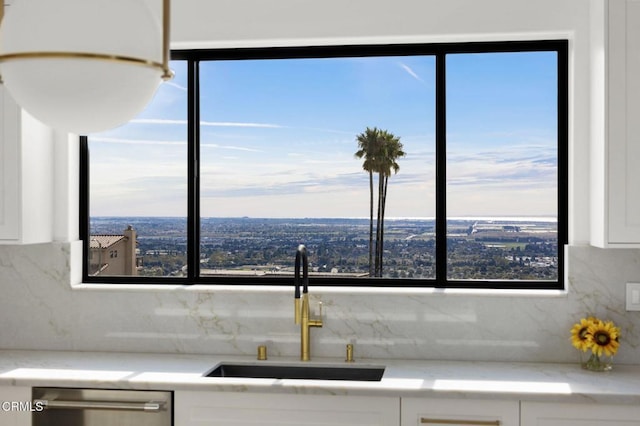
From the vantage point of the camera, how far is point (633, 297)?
298cm

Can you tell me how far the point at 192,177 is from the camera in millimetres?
3318

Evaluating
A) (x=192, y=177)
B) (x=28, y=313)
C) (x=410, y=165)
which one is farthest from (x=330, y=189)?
(x=28, y=313)

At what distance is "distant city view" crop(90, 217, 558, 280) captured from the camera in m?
3.17

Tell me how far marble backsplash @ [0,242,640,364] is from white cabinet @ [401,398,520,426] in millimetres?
519

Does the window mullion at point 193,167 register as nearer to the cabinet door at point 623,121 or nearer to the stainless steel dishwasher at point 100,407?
the stainless steel dishwasher at point 100,407

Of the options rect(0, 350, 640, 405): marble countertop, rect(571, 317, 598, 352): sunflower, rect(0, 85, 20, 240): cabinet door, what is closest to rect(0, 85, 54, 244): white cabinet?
rect(0, 85, 20, 240): cabinet door

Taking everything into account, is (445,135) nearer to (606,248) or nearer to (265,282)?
(606,248)

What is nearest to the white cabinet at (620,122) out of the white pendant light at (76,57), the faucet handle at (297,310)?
the faucet handle at (297,310)

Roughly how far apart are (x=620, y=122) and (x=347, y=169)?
1.15 m

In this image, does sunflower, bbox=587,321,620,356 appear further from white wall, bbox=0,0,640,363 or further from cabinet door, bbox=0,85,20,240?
cabinet door, bbox=0,85,20,240

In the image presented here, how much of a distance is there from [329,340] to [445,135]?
1028 mm

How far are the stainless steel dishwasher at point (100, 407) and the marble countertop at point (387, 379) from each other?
3cm

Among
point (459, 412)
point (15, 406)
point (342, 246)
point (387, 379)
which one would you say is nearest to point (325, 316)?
point (342, 246)

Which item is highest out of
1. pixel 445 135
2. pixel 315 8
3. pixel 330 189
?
pixel 315 8
